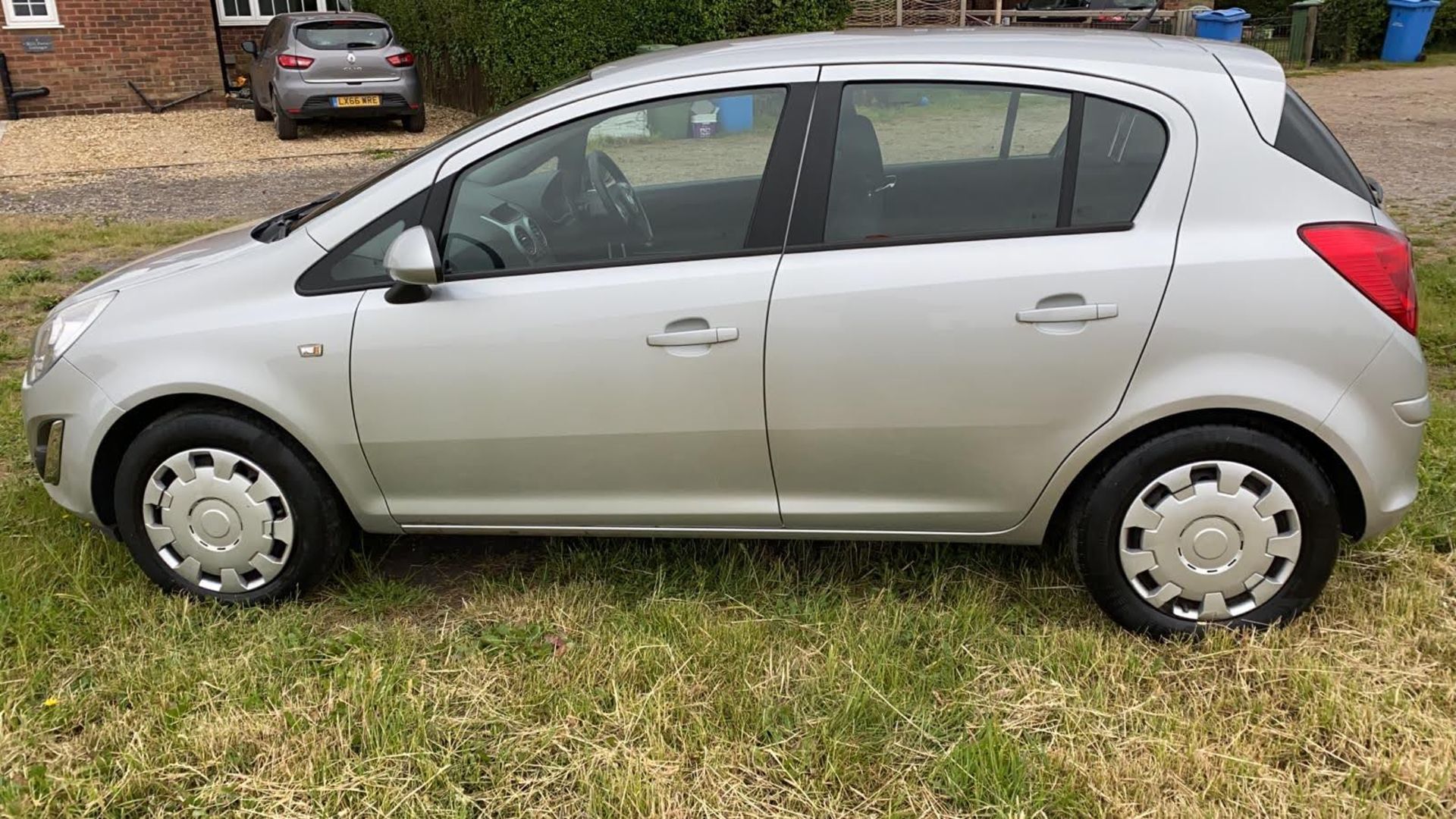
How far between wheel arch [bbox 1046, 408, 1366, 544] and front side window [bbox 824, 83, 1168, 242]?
555mm

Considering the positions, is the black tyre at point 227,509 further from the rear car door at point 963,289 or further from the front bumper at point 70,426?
the rear car door at point 963,289

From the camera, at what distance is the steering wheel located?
338 centimetres

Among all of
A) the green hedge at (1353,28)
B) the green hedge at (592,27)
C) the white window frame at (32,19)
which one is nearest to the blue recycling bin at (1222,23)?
the green hedge at (1353,28)

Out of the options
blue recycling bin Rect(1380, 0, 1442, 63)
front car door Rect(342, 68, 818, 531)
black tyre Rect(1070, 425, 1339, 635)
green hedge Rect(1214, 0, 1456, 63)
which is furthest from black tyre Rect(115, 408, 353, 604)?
blue recycling bin Rect(1380, 0, 1442, 63)

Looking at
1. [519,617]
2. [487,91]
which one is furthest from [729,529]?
[487,91]

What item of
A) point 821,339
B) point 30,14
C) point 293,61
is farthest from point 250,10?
point 821,339

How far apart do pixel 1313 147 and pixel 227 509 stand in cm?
323

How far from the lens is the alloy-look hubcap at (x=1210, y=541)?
10.2 feet

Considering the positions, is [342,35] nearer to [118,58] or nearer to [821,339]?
[118,58]

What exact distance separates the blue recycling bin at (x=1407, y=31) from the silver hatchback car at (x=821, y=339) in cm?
2142

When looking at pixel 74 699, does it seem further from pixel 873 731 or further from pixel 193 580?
pixel 873 731

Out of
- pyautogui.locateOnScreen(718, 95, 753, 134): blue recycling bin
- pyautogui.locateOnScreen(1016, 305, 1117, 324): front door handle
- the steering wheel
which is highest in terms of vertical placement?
pyautogui.locateOnScreen(718, 95, 753, 134): blue recycling bin

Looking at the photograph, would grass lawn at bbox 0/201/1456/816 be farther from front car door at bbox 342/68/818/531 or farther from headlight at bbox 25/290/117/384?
headlight at bbox 25/290/117/384

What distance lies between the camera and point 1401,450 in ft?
10.2
